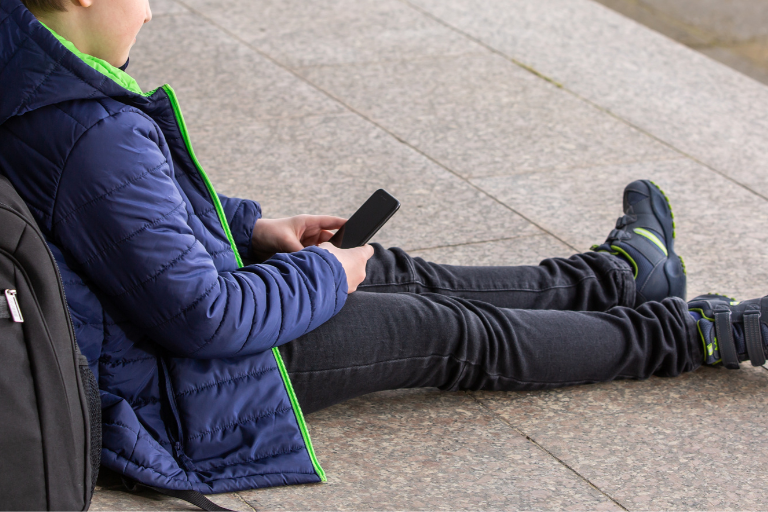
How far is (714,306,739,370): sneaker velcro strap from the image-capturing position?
8.62ft

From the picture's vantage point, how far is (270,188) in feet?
12.5

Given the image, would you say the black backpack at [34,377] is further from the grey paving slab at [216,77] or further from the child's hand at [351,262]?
the grey paving slab at [216,77]

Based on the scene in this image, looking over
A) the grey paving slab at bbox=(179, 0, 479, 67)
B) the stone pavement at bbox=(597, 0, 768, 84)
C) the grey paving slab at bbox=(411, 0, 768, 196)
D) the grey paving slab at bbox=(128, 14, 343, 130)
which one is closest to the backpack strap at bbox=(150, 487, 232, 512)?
the grey paving slab at bbox=(128, 14, 343, 130)

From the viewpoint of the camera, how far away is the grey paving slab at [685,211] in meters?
3.38

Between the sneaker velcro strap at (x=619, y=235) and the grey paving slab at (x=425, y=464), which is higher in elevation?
the sneaker velcro strap at (x=619, y=235)

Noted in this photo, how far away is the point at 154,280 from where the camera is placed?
1.82 m

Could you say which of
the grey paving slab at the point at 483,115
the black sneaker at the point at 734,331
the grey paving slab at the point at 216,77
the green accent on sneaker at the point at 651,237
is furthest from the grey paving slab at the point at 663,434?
the grey paving slab at the point at 216,77

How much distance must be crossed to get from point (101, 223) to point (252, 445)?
24.2 inches

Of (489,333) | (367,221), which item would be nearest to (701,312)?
(489,333)

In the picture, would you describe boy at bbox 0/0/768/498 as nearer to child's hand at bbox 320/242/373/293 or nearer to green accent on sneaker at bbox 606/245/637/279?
child's hand at bbox 320/242/373/293

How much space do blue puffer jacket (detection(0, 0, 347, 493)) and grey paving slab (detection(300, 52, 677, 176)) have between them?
7.14ft

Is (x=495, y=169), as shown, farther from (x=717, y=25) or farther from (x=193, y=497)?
(x=717, y=25)

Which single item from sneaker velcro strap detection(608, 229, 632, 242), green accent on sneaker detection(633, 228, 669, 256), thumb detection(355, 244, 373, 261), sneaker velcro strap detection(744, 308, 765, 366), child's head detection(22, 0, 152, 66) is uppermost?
child's head detection(22, 0, 152, 66)

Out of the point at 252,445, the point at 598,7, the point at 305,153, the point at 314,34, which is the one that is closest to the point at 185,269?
the point at 252,445
